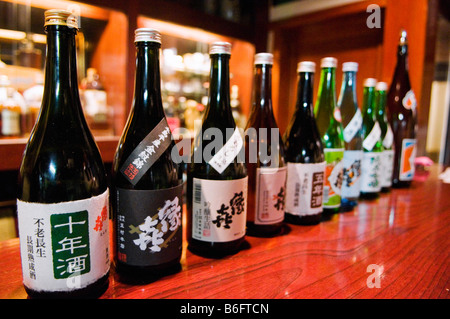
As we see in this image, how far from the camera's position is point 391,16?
181 centimetres

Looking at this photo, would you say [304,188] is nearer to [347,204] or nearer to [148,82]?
[347,204]

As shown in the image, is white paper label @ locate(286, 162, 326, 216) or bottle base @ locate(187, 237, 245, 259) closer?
bottle base @ locate(187, 237, 245, 259)

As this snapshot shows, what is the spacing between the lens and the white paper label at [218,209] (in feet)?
1.77

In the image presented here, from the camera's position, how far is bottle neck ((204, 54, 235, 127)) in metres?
0.54

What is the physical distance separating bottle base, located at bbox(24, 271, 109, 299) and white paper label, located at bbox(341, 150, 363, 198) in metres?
0.65

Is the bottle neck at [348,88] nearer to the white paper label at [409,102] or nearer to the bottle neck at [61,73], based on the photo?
the white paper label at [409,102]

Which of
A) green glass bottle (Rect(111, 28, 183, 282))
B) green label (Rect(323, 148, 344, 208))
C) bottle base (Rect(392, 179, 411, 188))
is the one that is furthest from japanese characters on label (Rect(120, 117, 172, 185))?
bottle base (Rect(392, 179, 411, 188))

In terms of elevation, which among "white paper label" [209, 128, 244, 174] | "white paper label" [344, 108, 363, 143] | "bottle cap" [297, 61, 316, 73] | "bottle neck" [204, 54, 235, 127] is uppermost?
"bottle cap" [297, 61, 316, 73]

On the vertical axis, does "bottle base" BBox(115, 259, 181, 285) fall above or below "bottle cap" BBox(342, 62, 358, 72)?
below

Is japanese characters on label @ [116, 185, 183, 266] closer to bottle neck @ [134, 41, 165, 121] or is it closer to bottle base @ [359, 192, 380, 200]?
bottle neck @ [134, 41, 165, 121]

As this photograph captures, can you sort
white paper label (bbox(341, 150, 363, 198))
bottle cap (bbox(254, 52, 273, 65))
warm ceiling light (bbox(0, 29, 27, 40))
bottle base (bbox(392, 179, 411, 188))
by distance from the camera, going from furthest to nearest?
warm ceiling light (bbox(0, 29, 27, 40)) → bottle base (bbox(392, 179, 411, 188)) → white paper label (bbox(341, 150, 363, 198)) → bottle cap (bbox(254, 52, 273, 65))

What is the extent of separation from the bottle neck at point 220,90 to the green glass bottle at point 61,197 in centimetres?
22

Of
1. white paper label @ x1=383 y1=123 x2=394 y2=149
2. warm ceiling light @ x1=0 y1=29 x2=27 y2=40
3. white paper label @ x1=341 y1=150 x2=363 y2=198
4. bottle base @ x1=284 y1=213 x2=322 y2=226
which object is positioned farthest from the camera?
warm ceiling light @ x1=0 y1=29 x2=27 y2=40

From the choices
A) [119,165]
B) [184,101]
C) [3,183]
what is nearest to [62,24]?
[119,165]
